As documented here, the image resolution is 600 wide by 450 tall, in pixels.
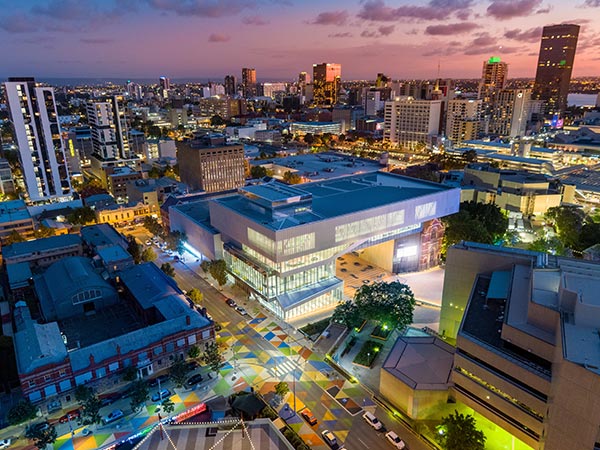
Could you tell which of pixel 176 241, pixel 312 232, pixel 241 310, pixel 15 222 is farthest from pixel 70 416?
pixel 15 222

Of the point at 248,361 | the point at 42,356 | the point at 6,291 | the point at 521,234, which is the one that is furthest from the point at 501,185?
the point at 6,291

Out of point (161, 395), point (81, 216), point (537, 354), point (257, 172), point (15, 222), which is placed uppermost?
point (537, 354)

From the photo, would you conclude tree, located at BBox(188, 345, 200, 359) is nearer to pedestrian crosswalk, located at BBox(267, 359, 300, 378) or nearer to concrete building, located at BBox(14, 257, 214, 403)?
concrete building, located at BBox(14, 257, 214, 403)

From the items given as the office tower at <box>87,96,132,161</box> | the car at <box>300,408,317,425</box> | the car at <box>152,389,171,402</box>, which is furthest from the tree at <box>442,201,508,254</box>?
the office tower at <box>87,96,132,161</box>

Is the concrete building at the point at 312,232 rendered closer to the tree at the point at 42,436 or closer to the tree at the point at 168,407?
the tree at the point at 168,407

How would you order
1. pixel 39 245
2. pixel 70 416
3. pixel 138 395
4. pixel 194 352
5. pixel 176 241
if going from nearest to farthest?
1. pixel 138 395
2. pixel 70 416
3. pixel 194 352
4. pixel 39 245
5. pixel 176 241

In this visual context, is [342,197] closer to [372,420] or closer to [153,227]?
[372,420]
